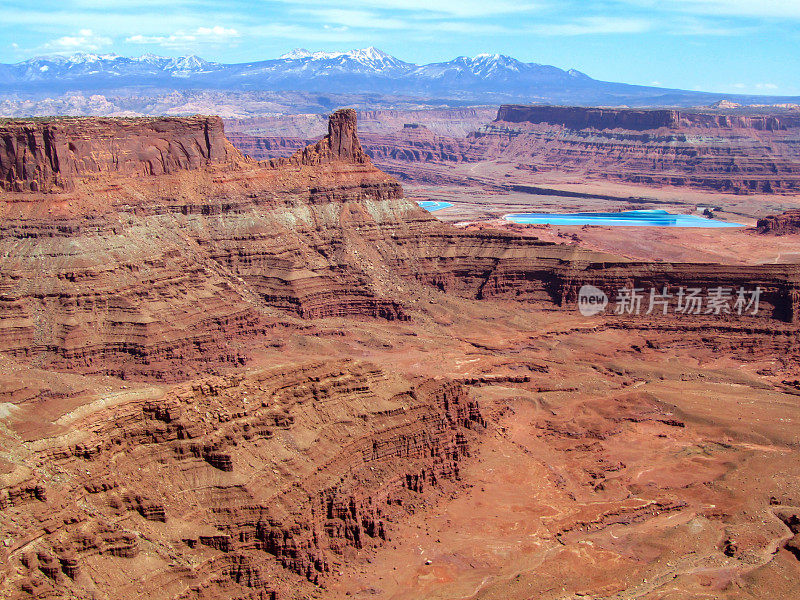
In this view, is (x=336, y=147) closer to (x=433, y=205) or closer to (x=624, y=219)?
(x=624, y=219)

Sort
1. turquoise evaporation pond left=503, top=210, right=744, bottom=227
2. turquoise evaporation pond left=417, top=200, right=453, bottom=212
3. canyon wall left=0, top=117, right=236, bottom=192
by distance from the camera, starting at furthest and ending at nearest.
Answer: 1. turquoise evaporation pond left=417, top=200, right=453, bottom=212
2. turquoise evaporation pond left=503, top=210, right=744, bottom=227
3. canyon wall left=0, top=117, right=236, bottom=192

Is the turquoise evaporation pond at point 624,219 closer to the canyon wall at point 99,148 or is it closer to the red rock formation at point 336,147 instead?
the red rock formation at point 336,147

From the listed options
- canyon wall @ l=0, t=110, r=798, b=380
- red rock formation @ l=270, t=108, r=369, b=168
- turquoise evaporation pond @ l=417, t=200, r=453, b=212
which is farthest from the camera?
turquoise evaporation pond @ l=417, t=200, r=453, b=212

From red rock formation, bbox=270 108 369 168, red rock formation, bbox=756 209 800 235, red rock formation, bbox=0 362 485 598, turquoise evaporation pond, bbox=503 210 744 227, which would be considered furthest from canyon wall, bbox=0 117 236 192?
red rock formation, bbox=756 209 800 235

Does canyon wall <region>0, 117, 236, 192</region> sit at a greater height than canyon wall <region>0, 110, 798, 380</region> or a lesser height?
greater

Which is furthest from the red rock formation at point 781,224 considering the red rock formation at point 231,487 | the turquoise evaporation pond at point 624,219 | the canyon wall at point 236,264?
the red rock formation at point 231,487

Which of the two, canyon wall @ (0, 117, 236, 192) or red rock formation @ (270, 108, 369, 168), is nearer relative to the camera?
canyon wall @ (0, 117, 236, 192)

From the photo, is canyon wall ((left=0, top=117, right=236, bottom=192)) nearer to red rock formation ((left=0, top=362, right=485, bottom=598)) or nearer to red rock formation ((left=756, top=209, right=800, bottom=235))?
red rock formation ((left=0, top=362, right=485, bottom=598))

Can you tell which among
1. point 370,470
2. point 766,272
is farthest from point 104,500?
point 766,272

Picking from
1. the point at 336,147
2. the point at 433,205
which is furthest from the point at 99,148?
the point at 433,205
